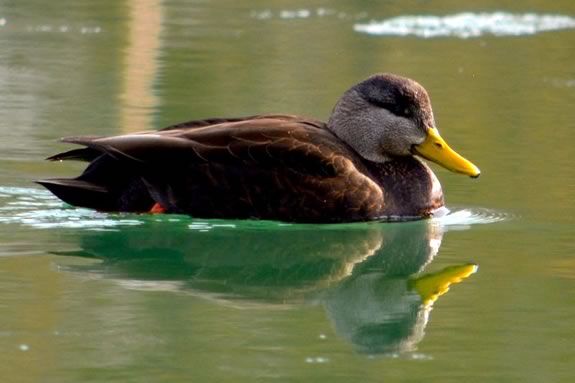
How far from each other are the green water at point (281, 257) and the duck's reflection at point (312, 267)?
16 mm

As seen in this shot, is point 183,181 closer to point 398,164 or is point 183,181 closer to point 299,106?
point 398,164

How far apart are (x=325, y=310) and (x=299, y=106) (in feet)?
18.9

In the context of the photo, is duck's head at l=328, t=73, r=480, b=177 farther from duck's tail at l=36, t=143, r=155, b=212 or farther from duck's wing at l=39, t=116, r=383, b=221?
duck's tail at l=36, t=143, r=155, b=212

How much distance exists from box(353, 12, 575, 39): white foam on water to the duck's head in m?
8.16

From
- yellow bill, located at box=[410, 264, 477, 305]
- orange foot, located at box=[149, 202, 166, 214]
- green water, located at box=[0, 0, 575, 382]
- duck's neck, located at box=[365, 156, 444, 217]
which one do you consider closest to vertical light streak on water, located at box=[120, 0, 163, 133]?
green water, located at box=[0, 0, 575, 382]

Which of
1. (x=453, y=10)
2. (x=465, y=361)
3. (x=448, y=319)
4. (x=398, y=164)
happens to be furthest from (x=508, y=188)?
(x=453, y=10)

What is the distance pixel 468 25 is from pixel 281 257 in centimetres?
1090

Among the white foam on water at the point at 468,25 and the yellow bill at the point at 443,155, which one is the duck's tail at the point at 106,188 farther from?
the white foam on water at the point at 468,25

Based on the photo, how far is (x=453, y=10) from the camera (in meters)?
19.2

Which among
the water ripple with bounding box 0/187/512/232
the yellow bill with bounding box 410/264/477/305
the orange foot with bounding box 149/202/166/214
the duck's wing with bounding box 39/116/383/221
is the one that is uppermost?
the duck's wing with bounding box 39/116/383/221

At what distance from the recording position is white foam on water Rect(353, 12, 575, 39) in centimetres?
1738

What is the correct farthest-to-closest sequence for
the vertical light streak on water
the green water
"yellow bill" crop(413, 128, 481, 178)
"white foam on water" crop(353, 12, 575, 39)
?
"white foam on water" crop(353, 12, 575, 39) < the vertical light streak on water < "yellow bill" crop(413, 128, 481, 178) < the green water

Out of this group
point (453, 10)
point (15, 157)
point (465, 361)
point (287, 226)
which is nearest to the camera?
point (465, 361)

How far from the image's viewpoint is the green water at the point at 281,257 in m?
5.66
